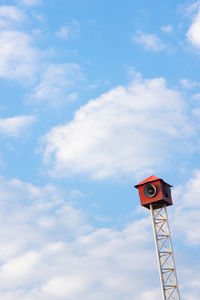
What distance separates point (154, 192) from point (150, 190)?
0.78 meters

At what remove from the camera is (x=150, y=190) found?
68.8m

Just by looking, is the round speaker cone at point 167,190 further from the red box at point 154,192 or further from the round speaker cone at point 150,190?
the round speaker cone at point 150,190

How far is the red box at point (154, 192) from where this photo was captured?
68.1 meters

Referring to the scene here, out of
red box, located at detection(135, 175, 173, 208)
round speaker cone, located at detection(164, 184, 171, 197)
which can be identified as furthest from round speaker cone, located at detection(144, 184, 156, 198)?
round speaker cone, located at detection(164, 184, 171, 197)

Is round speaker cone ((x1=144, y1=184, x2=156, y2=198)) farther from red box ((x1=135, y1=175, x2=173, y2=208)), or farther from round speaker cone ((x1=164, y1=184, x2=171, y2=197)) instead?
round speaker cone ((x1=164, y1=184, x2=171, y2=197))

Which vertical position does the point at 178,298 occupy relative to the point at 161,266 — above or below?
below

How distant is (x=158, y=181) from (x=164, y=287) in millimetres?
14159

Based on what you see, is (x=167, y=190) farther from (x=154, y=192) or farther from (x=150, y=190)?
(x=150, y=190)

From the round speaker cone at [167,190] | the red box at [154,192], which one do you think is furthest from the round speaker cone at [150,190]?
the round speaker cone at [167,190]

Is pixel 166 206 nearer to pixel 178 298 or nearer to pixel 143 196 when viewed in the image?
pixel 143 196

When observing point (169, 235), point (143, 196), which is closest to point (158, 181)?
point (143, 196)

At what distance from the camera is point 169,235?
66688 millimetres

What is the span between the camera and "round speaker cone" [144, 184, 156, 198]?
6831cm

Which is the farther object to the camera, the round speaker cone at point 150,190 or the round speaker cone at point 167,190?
the round speaker cone at point 167,190
